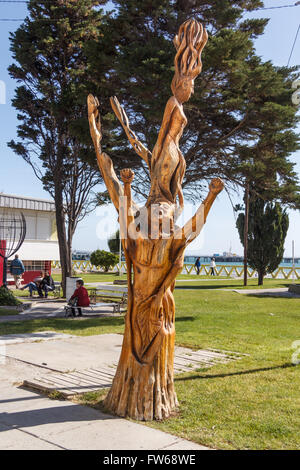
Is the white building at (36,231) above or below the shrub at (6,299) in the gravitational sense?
above

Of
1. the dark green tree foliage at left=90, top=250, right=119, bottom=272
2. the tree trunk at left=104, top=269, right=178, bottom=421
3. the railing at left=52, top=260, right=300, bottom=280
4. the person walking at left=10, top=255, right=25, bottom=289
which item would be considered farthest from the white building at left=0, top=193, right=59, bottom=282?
the tree trunk at left=104, top=269, right=178, bottom=421

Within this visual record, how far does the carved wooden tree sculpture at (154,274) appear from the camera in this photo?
16.1 feet

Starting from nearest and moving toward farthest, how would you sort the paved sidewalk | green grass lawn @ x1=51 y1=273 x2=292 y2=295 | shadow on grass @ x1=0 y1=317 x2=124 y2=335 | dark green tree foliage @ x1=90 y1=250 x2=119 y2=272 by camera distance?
the paved sidewalk → shadow on grass @ x1=0 y1=317 x2=124 y2=335 → green grass lawn @ x1=51 y1=273 x2=292 y2=295 → dark green tree foliage @ x1=90 y1=250 x2=119 y2=272

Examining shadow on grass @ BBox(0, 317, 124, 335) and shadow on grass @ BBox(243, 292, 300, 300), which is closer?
shadow on grass @ BBox(0, 317, 124, 335)

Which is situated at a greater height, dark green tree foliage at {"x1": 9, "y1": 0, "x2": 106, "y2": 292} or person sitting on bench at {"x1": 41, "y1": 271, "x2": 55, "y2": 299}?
dark green tree foliage at {"x1": 9, "y1": 0, "x2": 106, "y2": 292}

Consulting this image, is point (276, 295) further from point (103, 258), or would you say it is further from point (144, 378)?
point (103, 258)

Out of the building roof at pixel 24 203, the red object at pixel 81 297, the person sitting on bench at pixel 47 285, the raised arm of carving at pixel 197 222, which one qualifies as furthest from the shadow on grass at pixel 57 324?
the building roof at pixel 24 203

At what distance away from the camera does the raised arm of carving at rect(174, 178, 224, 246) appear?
4.88 meters

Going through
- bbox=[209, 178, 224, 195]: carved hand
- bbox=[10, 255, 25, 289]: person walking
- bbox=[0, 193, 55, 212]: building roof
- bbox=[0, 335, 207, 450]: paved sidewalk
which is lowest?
bbox=[0, 335, 207, 450]: paved sidewalk

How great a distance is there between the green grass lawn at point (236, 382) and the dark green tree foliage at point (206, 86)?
14.2ft

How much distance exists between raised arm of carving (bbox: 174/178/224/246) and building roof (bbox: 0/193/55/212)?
2202cm

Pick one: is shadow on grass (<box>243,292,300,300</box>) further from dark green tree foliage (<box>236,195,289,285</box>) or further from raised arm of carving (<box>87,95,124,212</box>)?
raised arm of carving (<box>87,95,124,212</box>)

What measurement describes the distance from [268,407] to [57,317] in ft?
27.7

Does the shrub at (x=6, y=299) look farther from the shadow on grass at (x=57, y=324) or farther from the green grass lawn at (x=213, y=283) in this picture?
the green grass lawn at (x=213, y=283)
